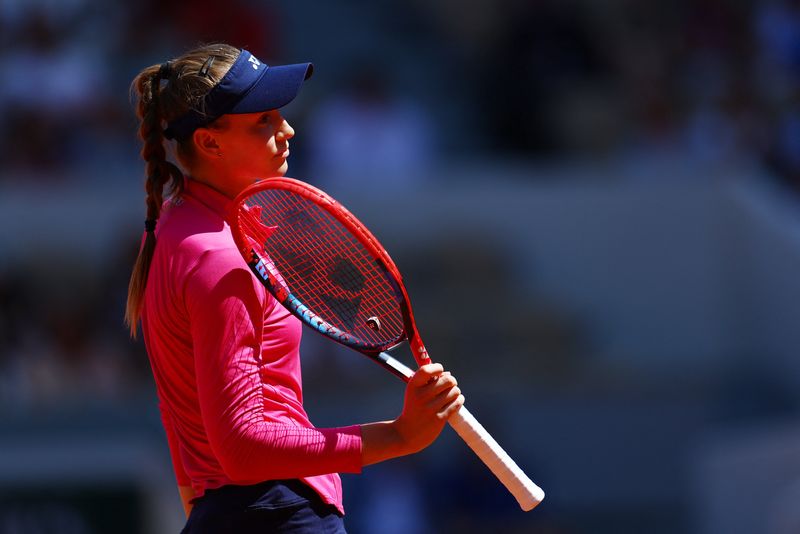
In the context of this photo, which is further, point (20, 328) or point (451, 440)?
point (20, 328)

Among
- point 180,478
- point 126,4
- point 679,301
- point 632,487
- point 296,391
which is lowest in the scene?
point 632,487

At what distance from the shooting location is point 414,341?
2951 millimetres

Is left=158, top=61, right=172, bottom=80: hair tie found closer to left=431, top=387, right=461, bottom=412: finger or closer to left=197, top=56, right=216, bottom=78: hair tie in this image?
left=197, top=56, right=216, bottom=78: hair tie

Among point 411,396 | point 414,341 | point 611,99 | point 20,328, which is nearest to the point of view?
point 411,396

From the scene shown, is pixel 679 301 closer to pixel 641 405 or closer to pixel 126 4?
pixel 641 405

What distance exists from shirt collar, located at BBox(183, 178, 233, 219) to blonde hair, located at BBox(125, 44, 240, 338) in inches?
0.8

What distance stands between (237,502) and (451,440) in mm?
5496

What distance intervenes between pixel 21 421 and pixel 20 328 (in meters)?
0.71

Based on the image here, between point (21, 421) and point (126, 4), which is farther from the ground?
point (126, 4)

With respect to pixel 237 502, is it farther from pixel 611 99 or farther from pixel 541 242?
pixel 611 99

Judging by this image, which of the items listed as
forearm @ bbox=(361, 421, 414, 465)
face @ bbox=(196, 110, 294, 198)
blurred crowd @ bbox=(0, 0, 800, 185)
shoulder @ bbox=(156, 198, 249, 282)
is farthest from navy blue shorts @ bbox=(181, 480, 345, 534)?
blurred crowd @ bbox=(0, 0, 800, 185)

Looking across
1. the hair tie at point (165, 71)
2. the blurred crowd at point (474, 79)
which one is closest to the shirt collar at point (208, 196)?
the hair tie at point (165, 71)

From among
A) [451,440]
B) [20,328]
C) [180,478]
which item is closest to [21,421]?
[20,328]

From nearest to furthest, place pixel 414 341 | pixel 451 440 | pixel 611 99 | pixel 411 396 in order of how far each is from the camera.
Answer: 1. pixel 411 396
2. pixel 414 341
3. pixel 451 440
4. pixel 611 99
